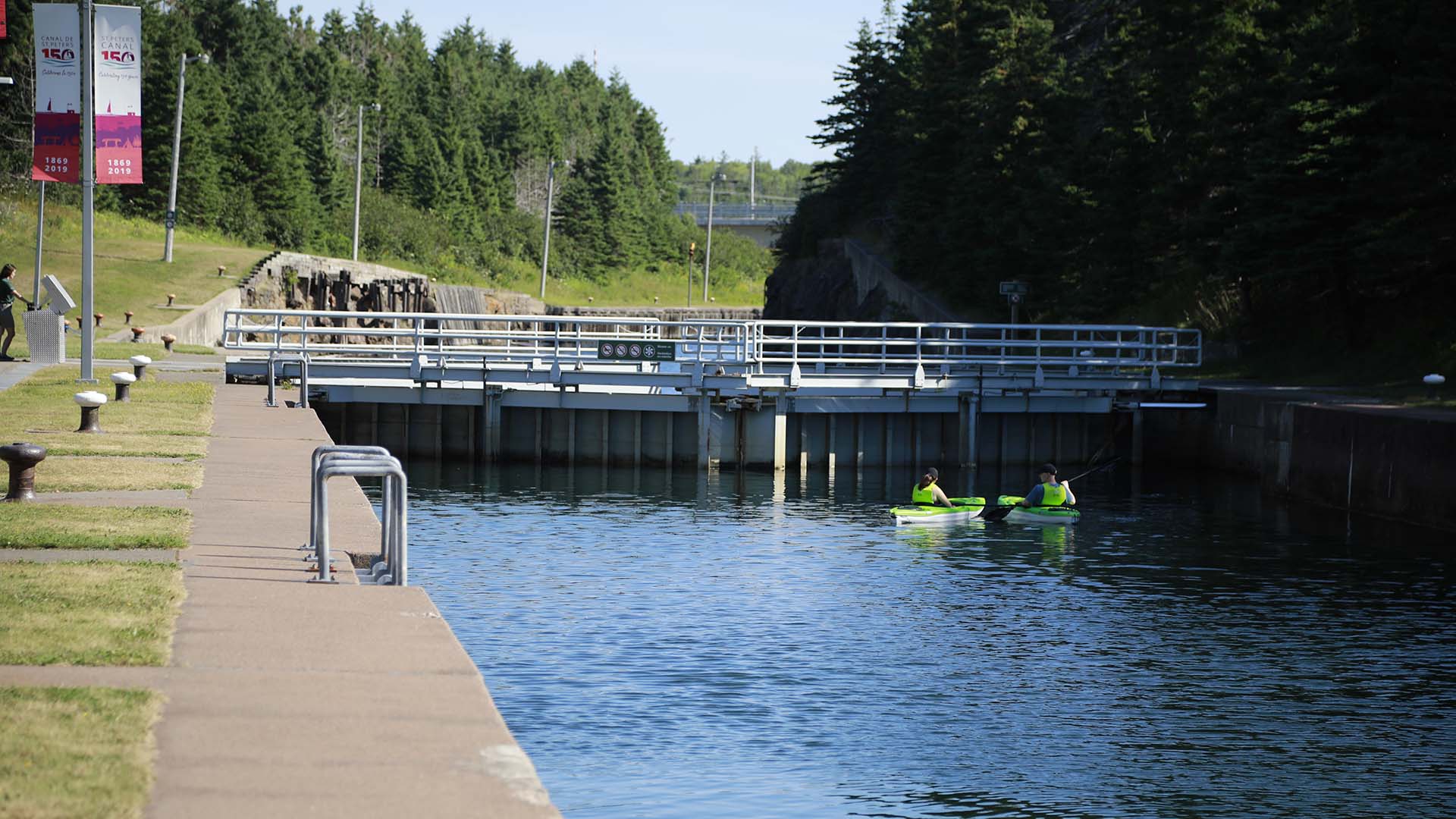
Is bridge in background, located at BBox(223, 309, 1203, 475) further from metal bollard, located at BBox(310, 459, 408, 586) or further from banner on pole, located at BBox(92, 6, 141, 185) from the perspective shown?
metal bollard, located at BBox(310, 459, 408, 586)

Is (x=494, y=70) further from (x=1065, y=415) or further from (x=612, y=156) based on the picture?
(x=1065, y=415)

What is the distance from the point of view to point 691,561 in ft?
85.4

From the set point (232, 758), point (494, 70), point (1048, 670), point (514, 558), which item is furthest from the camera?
point (494, 70)

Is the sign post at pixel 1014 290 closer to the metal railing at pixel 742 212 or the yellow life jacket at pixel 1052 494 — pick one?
the yellow life jacket at pixel 1052 494

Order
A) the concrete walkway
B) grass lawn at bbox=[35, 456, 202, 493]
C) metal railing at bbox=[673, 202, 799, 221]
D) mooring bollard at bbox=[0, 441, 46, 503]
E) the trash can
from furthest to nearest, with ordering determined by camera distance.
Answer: metal railing at bbox=[673, 202, 799, 221] → the trash can → grass lawn at bbox=[35, 456, 202, 493] → mooring bollard at bbox=[0, 441, 46, 503] → the concrete walkway

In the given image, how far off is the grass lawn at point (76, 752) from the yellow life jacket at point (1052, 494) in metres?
23.8

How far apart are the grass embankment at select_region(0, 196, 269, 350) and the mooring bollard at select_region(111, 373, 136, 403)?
68.4ft

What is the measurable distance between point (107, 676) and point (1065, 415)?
121ft

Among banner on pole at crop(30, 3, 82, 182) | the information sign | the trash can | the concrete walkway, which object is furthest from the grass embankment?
the concrete walkway

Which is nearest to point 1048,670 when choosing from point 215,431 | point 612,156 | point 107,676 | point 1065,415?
point 107,676

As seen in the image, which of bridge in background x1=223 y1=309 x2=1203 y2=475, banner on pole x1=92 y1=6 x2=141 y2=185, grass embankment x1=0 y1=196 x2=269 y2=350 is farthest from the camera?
grass embankment x1=0 y1=196 x2=269 y2=350

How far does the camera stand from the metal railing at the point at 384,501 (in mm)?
13797

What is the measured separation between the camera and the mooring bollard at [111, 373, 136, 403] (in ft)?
96.5

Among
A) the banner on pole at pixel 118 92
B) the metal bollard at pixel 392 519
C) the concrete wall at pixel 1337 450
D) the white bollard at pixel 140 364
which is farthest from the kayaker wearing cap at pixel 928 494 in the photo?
the metal bollard at pixel 392 519
